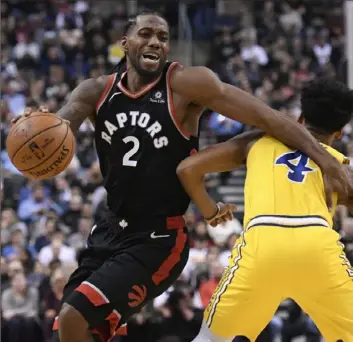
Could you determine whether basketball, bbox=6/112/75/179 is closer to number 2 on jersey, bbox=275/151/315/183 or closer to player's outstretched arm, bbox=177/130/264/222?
player's outstretched arm, bbox=177/130/264/222

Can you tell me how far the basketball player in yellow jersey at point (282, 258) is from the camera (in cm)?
495

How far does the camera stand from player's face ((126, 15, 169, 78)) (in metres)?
5.70

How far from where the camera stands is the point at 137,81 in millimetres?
5785

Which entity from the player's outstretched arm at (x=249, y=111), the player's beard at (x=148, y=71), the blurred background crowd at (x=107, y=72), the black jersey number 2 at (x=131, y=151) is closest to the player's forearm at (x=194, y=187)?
the black jersey number 2 at (x=131, y=151)

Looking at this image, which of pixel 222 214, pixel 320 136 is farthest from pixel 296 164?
pixel 222 214

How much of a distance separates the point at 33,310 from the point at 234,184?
5.75m

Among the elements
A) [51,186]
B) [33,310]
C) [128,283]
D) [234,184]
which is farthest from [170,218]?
[234,184]

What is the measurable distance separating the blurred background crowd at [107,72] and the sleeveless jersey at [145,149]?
8.24 feet

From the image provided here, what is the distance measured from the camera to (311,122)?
556 centimetres

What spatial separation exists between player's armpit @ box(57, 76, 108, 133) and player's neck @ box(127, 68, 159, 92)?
0.57 feet

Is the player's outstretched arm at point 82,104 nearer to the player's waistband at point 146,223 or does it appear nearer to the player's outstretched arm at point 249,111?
the player's outstretched arm at point 249,111

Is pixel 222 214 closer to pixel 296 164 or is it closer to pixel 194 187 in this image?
pixel 194 187

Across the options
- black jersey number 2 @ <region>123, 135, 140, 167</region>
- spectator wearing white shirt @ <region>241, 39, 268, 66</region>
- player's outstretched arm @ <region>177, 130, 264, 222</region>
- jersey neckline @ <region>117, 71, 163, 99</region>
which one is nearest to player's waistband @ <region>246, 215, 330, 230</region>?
player's outstretched arm @ <region>177, 130, 264, 222</region>

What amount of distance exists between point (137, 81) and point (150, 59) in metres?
0.17
